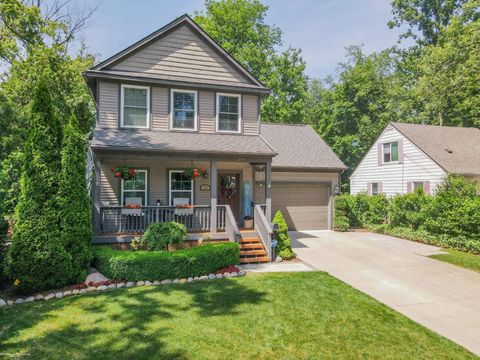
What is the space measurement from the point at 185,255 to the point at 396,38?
35236 millimetres

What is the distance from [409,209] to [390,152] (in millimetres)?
6168

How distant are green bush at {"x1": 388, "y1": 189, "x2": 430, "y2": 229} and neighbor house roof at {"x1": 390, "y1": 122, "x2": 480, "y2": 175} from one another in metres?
3.47

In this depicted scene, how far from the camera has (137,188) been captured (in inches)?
429

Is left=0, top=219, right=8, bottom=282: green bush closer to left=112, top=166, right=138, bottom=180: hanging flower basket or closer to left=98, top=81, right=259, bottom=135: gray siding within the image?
left=112, top=166, right=138, bottom=180: hanging flower basket

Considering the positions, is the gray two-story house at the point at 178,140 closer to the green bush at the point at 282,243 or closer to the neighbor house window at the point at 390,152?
the green bush at the point at 282,243

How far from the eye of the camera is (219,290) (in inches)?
268

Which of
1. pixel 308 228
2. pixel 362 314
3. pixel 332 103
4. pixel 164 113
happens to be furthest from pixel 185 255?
pixel 332 103

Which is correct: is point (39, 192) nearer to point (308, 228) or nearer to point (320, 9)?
point (308, 228)

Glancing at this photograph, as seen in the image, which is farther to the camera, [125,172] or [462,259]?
[125,172]

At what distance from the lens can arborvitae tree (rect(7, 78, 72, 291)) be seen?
6461mm

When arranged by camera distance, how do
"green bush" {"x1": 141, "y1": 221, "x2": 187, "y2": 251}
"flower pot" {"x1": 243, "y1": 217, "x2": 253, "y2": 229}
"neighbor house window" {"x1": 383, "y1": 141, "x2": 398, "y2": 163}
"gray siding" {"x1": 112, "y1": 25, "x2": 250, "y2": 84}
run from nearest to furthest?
"green bush" {"x1": 141, "y1": 221, "x2": 187, "y2": 251}
"gray siding" {"x1": 112, "y1": 25, "x2": 250, "y2": 84}
"flower pot" {"x1": 243, "y1": 217, "x2": 253, "y2": 229}
"neighbor house window" {"x1": 383, "y1": 141, "x2": 398, "y2": 163}

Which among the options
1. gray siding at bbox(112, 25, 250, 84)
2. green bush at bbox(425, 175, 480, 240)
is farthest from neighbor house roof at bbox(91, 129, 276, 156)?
green bush at bbox(425, 175, 480, 240)

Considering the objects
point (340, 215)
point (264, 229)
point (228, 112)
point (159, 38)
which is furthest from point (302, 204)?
Result: point (159, 38)

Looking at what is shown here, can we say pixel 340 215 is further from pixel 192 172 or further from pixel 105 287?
pixel 105 287
